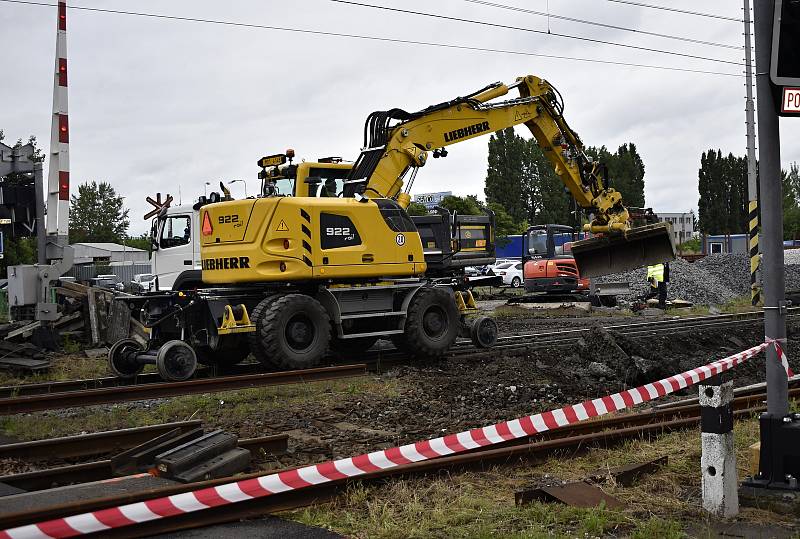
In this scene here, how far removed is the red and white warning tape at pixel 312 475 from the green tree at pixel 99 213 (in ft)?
316

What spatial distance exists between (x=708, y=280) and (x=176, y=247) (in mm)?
23313

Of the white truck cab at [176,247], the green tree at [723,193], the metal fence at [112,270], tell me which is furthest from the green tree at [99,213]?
the white truck cab at [176,247]

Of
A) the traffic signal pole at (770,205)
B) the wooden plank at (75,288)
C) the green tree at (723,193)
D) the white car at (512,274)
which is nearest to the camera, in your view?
the traffic signal pole at (770,205)

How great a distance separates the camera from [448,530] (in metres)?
5.20

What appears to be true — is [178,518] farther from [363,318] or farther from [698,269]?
[698,269]

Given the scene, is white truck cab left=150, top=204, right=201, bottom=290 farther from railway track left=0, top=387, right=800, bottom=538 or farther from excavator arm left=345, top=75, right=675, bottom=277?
railway track left=0, top=387, right=800, bottom=538

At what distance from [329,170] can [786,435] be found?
33.2 feet

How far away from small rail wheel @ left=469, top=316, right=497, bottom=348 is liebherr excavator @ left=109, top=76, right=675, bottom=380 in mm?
20

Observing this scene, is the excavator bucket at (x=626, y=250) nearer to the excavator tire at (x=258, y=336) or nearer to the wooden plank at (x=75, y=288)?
the excavator tire at (x=258, y=336)

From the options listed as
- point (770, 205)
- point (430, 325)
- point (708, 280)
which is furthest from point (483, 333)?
point (708, 280)

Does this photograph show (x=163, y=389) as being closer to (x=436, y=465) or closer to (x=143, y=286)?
(x=436, y=465)

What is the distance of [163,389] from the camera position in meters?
11.0

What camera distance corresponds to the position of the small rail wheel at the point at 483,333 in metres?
14.9

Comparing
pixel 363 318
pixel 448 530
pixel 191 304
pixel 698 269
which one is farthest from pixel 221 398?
pixel 698 269
